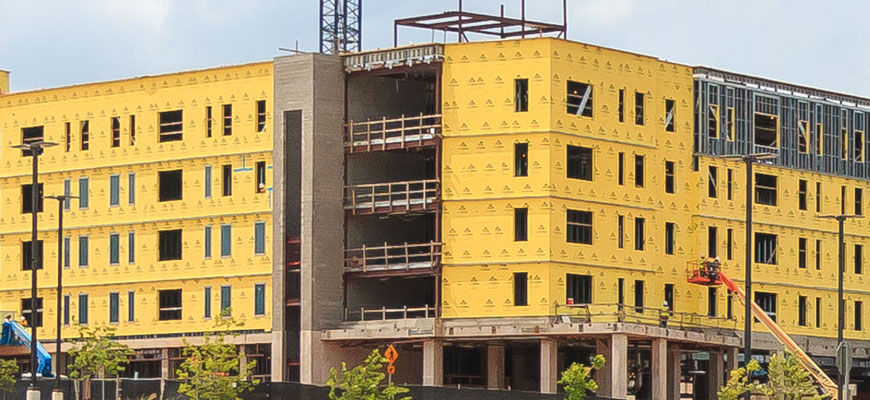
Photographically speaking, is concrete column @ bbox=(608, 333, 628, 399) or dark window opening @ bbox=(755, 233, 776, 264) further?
dark window opening @ bbox=(755, 233, 776, 264)

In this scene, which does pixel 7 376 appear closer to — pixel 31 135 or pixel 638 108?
pixel 31 135

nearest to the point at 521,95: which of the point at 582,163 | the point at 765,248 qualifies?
the point at 582,163

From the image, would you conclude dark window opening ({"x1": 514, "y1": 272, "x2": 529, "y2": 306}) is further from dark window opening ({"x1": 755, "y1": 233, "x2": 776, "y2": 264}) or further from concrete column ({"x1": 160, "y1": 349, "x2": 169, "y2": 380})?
concrete column ({"x1": 160, "y1": 349, "x2": 169, "y2": 380})

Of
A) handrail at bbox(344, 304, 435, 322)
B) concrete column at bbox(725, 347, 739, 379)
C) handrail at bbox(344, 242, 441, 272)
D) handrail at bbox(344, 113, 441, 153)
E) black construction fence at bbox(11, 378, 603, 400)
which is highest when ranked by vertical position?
handrail at bbox(344, 113, 441, 153)

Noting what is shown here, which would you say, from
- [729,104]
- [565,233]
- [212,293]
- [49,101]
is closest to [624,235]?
[565,233]

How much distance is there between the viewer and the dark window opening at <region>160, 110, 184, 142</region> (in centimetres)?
10462

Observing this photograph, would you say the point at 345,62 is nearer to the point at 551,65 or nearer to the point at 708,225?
the point at 551,65

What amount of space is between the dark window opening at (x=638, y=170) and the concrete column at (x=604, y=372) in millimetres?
7598

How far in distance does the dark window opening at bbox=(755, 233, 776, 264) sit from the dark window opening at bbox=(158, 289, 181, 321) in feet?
91.0

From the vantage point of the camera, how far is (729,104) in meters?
104

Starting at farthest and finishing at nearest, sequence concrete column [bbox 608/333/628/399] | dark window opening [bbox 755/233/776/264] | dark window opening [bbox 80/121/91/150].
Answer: dark window opening [bbox 80/121/91/150] → dark window opening [bbox 755/233/776/264] → concrete column [bbox 608/333/628/399]

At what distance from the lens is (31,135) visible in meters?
109

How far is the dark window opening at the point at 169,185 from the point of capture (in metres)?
105

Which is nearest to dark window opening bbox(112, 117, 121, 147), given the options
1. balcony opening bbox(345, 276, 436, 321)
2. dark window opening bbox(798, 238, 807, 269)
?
balcony opening bbox(345, 276, 436, 321)
